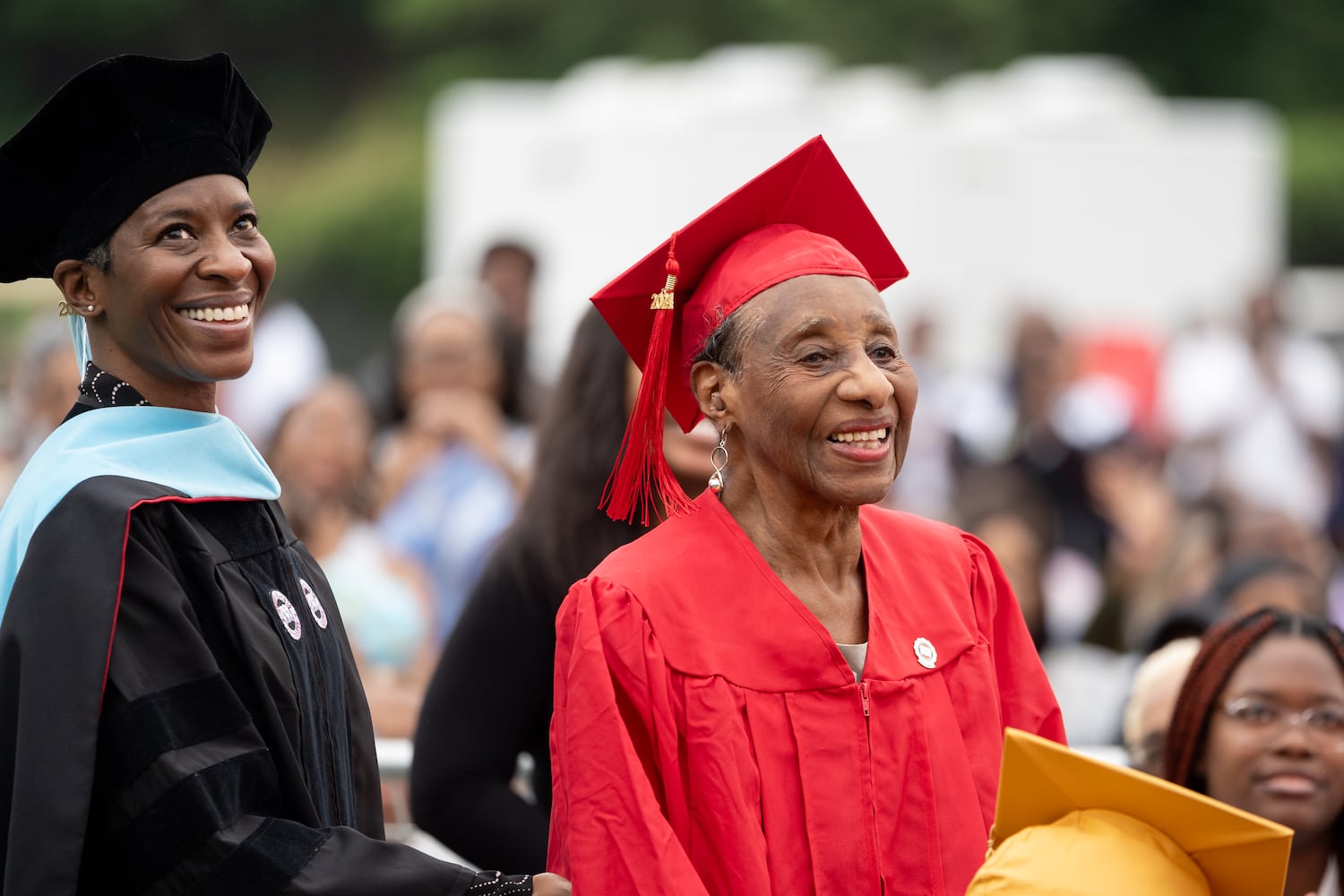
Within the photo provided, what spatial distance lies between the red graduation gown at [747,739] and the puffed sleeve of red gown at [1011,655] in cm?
8

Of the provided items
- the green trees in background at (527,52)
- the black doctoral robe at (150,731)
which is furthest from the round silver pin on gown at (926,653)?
the green trees in background at (527,52)

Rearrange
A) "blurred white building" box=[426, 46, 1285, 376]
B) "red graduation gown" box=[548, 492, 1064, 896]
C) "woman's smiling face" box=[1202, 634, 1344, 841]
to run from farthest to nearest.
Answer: "blurred white building" box=[426, 46, 1285, 376] → "woman's smiling face" box=[1202, 634, 1344, 841] → "red graduation gown" box=[548, 492, 1064, 896]

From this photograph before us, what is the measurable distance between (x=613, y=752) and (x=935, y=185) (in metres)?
13.5

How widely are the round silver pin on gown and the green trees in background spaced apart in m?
22.9

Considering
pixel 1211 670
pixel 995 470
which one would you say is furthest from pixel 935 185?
pixel 1211 670

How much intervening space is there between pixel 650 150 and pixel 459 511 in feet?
27.9

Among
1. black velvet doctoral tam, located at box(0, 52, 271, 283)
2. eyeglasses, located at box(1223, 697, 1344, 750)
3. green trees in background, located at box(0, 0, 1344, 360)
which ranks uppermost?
green trees in background, located at box(0, 0, 1344, 360)

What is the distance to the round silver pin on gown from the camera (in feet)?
10.7

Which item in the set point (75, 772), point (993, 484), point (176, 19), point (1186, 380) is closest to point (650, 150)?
point (1186, 380)

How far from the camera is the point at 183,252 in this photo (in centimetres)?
332

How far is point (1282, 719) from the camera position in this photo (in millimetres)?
4289

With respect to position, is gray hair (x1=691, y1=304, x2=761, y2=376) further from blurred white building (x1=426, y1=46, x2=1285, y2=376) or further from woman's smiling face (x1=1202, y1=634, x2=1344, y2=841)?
blurred white building (x1=426, y1=46, x2=1285, y2=376)

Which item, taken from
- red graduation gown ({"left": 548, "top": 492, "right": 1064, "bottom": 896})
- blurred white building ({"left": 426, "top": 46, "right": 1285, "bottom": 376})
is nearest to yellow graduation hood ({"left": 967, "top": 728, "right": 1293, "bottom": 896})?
red graduation gown ({"left": 548, "top": 492, "right": 1064, "bottom": 896})

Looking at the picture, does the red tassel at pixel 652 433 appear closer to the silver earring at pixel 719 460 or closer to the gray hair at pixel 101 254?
the silver earring at pixel 719 460
